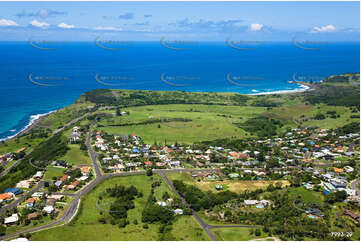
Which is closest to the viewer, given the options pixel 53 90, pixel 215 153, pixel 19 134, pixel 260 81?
pixel 215 153

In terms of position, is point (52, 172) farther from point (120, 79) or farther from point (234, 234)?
Result: point (120, 79)

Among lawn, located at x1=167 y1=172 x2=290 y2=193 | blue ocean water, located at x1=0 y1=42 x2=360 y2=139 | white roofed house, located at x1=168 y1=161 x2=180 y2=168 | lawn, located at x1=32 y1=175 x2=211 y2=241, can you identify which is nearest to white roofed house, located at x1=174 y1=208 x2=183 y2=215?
lawn, located at x1=32 y1=175 x2=211 y2=241

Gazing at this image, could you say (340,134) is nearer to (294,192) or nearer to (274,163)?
(274,163)

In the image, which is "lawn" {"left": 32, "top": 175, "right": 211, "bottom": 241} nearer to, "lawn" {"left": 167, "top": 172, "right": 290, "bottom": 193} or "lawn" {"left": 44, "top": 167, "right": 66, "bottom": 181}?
"lawn" {"left": 167, "top": 172, "right": 290, "bottom": 193}

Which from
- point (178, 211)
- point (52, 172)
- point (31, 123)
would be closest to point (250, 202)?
point (178, 211)

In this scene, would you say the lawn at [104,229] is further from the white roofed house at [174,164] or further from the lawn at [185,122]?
the lawn at [185,122]

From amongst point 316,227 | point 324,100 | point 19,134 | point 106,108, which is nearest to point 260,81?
point 324,100
